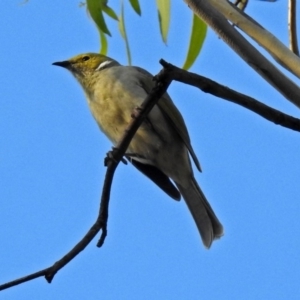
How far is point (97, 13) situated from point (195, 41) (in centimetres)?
49

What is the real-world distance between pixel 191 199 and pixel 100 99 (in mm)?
969

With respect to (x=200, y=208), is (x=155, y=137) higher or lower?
higher

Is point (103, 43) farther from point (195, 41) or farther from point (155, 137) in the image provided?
point (155, 137)

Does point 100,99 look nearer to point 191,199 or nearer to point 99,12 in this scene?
point 191,199

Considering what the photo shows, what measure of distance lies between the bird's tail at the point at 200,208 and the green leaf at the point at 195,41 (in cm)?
184

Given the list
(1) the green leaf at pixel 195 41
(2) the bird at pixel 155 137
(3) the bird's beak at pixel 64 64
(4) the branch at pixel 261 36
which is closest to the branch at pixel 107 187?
(4) the branch at pixel 261 36

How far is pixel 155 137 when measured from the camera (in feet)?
15.9

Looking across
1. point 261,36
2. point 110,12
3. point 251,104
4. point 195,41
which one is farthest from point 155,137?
point 251,104

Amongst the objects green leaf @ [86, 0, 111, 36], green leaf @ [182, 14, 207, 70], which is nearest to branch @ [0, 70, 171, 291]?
green leaf @ [182, 14, 207, 70]

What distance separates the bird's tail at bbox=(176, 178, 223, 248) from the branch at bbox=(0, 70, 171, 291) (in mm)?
2181

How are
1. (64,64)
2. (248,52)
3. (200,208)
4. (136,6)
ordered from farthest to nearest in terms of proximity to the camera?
1. (64,64)
2. (200,208)
3. (136,6)
4. (248,52)

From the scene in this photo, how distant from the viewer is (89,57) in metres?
5.95

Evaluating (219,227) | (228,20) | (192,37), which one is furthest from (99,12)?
(219,227)

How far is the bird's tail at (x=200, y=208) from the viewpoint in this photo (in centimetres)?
500
